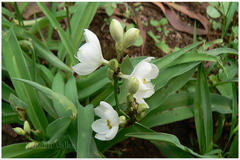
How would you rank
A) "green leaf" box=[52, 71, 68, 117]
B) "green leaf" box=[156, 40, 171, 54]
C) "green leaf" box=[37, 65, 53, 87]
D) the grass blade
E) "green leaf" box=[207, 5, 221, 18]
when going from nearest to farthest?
the grass blade
"green leaf" box=[52, 71, 68, 117]
"green leaf" box=[37, 65, 53, 87]
"green leaf" box=[156, 40, 171, 54]
"green leaf" box=[207, 5, 221, 18]

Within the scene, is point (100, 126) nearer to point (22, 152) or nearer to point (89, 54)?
point (89, 54)

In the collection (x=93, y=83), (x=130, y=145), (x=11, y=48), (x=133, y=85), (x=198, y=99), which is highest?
(x=11, y=48)

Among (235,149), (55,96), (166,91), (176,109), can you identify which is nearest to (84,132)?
(55,96)

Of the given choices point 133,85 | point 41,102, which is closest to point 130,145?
point 41,102

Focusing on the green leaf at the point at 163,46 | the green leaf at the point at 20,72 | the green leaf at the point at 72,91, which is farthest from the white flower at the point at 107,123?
the green leaf at the point at 163,46

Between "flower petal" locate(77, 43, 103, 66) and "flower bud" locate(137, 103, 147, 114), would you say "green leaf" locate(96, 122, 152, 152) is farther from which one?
"flower petal" locate(77, 43, 103, 66)

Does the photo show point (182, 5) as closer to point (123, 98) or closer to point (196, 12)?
point (196, 12)

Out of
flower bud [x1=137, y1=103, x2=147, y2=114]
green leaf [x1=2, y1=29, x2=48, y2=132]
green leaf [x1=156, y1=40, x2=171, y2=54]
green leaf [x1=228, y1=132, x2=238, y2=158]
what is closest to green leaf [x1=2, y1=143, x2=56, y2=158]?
green leaf [x1=2, y1=29, x2=48, y2=132]
